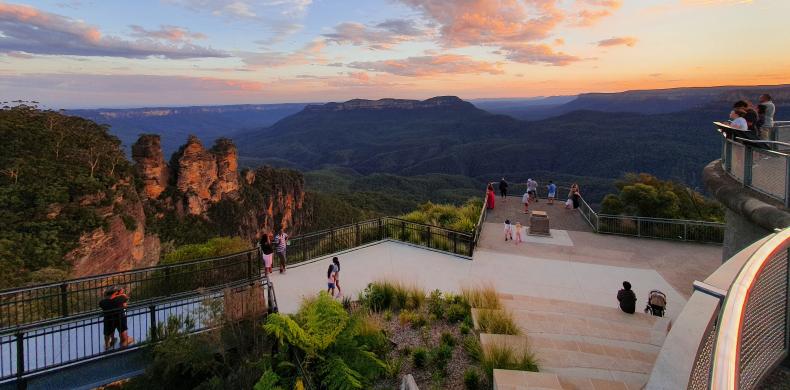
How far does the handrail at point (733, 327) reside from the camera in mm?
2064

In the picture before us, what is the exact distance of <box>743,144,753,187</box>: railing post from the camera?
847 cm

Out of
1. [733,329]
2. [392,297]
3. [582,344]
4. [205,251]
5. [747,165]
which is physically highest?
[747,165]

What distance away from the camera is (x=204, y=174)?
74688mm

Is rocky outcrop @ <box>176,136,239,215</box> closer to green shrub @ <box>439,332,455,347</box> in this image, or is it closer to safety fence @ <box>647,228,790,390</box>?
green shrub @ <box>439,332,455,347</box>

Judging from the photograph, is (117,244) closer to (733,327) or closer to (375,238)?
(375,238)

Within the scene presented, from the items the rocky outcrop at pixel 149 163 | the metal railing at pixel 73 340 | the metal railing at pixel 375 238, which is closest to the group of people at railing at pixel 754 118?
the metal railing at pixel 375 238

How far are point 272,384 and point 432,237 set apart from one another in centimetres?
1173

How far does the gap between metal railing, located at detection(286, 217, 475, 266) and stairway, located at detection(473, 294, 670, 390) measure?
582 cm

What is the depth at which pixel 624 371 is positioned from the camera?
6.98 m

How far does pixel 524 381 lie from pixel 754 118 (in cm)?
880

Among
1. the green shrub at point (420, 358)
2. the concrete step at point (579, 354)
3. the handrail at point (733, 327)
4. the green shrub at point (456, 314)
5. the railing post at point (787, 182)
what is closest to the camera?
the handrail at point (733, 327)

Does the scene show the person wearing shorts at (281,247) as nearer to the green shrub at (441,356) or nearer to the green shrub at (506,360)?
the green shrub at (441,356)

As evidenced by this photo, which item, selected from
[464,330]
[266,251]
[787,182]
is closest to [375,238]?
[266,251]

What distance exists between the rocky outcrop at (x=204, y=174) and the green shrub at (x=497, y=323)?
6853 cm
